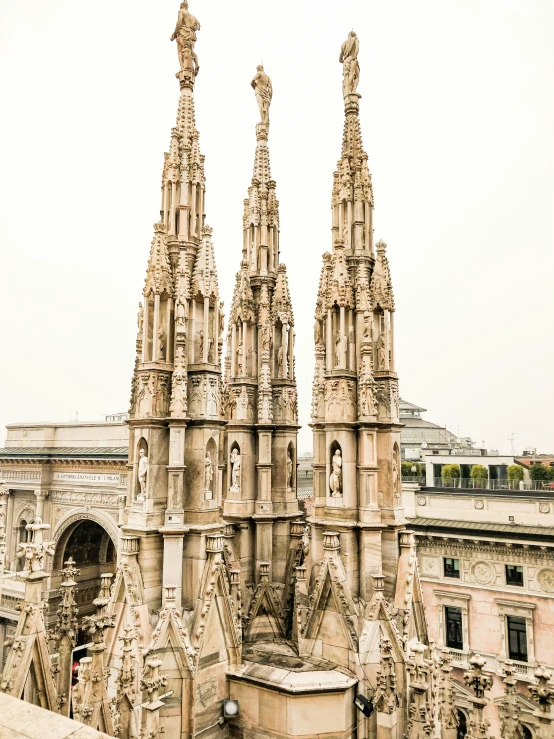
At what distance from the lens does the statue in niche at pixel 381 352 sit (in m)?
13.9

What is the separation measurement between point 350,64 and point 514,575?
23.6 m

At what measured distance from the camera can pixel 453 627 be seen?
28.2m

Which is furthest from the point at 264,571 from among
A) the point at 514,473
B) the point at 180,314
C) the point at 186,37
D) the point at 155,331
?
the point at 514,473

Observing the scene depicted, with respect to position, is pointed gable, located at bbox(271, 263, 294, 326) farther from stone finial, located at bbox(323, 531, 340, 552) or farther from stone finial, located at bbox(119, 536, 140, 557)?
stone finial, located at bbox(119, 536, 140, 557)

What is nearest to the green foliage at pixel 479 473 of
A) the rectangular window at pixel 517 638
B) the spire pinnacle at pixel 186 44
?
the rectangular window at pixel 517 638

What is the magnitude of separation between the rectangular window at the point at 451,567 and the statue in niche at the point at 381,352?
19.0 m

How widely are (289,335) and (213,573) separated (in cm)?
722

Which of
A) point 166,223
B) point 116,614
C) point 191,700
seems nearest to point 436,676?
point 191,700

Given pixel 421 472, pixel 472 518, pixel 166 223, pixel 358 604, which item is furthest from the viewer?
pixel 421 472

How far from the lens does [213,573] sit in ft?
Answer: 37.1

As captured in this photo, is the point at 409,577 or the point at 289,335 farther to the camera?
the point at 289,335

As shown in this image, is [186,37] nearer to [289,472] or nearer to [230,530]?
[289,472]

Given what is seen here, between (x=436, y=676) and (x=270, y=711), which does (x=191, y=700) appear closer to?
(x=270, y=711)

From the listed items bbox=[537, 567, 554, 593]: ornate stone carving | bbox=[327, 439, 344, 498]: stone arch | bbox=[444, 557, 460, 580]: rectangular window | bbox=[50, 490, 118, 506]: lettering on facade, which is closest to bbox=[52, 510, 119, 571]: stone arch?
bbox=[50, 490, 118, 506]: lettering on facade
